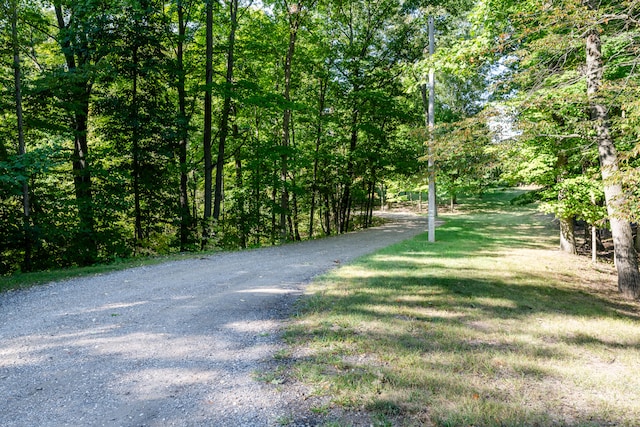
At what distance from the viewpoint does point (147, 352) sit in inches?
160

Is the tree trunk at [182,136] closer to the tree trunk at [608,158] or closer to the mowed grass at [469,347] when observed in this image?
the mowed grass at [469,347]

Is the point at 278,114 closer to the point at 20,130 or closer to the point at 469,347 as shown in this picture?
the point at 20,130

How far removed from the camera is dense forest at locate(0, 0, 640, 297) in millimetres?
7457

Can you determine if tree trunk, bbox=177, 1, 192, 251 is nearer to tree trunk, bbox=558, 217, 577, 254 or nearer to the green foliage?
the green foliage

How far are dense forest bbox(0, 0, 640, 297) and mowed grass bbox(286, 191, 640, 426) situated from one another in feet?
7.11

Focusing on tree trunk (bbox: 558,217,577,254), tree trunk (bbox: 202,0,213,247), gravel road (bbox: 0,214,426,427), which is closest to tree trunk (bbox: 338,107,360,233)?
tree trunk (bbox: 202,0,213,247)

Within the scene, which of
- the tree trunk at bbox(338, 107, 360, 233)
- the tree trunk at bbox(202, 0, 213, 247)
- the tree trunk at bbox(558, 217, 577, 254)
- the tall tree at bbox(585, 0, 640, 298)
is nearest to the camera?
the tall tree at bbox(585, 0, 640, 298)

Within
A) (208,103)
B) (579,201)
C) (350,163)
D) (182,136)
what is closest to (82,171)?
(182,136)

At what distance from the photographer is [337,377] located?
3.53 metres

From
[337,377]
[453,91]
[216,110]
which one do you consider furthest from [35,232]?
[453,91]

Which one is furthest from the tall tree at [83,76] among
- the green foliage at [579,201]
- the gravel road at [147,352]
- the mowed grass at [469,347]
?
the green foliage at [579,201]

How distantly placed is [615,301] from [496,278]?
2.33 meters

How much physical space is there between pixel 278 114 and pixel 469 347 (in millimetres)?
17632

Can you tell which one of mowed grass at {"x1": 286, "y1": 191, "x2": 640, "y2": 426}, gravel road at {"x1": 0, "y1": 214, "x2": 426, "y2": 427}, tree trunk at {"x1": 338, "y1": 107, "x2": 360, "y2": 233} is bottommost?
mowed grass at {"x1": 286, "y1": 191, "x2": 640, "y2": 426}
